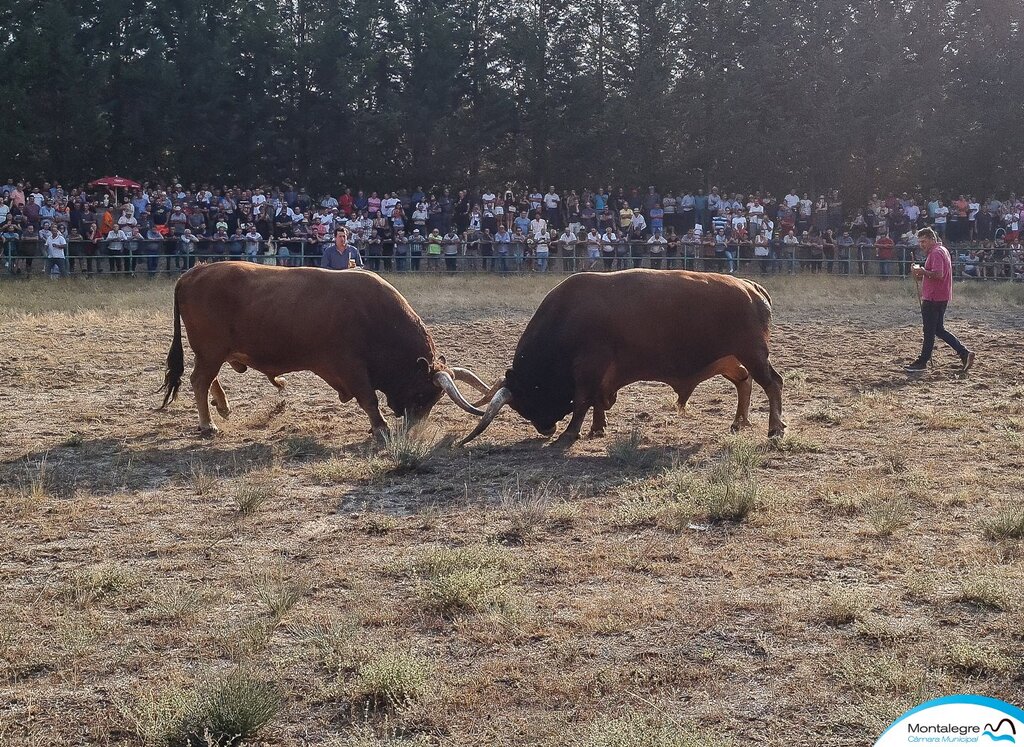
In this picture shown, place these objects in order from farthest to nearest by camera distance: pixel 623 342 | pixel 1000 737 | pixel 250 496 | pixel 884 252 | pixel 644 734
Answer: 1. pixel 884 252
2. pixel 623 342
3. pixel 250 496
4. pixel 644 734
5. pixel 1000 737

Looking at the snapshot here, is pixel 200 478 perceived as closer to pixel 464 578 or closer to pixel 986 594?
pixel 464 578

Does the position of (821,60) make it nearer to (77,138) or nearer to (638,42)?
(638,42)

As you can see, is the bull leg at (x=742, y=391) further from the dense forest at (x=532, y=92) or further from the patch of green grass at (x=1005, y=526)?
the dense forest at (x=532, y=92)

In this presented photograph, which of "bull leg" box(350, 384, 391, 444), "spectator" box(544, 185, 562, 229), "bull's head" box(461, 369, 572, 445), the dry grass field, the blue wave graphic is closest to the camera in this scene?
the blue wave graphic

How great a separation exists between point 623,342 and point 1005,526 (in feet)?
13.0

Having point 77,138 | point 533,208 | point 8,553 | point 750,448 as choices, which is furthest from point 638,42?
point 8,553

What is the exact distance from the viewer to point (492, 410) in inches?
372

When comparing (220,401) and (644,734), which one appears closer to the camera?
(644,734)

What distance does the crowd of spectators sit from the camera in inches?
920

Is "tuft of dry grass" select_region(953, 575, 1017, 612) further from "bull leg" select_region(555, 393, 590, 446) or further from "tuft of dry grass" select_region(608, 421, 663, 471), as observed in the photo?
"bull leg" select_region(555, 393, 590, 446)

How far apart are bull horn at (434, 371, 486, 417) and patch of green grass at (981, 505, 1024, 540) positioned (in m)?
4.27

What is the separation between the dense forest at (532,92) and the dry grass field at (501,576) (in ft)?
73.2

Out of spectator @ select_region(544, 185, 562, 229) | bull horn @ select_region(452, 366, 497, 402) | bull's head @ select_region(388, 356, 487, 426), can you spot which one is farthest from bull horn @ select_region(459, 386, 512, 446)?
spectator @ select_region(544, 185, 562, 229)

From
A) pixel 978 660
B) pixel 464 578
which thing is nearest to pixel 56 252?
pixel 464 578
